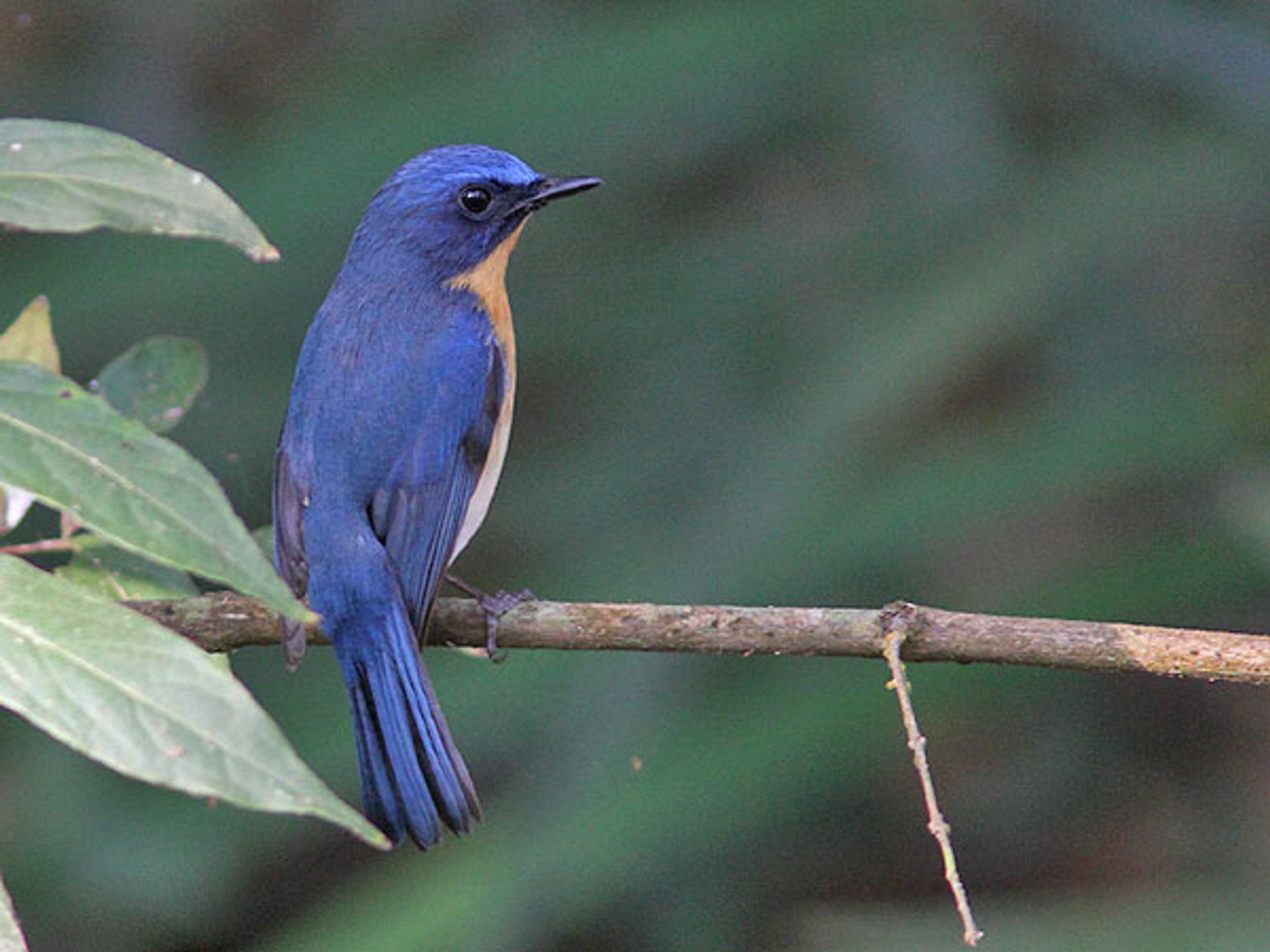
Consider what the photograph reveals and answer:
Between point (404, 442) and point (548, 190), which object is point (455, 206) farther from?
point (404, 442)

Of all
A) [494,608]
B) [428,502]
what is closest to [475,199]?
[428,502]

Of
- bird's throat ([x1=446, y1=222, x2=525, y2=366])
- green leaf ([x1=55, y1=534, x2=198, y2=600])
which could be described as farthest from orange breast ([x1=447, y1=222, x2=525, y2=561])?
green leaf ([x1=55, y1=534, x2=198, y2=600])

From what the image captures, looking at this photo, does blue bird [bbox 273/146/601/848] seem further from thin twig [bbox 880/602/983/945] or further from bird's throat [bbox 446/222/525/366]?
thin twig [bbox 880/602/983/945]

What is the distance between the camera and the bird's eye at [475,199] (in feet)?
12.0

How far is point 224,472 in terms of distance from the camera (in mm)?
5078

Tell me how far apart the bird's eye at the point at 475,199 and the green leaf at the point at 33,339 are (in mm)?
1346

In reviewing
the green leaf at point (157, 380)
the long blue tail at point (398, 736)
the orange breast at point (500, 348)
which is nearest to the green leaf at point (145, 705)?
the green leaf at point (157, 380)

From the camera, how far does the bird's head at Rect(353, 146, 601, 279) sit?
362 centimetres

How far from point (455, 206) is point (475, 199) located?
0.15 feet

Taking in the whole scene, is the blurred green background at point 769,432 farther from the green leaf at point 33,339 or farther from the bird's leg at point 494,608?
the green leaf at point 33,339

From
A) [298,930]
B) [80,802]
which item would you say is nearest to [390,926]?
[298,930]

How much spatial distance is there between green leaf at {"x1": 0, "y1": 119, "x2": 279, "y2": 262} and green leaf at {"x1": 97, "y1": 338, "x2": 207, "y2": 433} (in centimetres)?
90

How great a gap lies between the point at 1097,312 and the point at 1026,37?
3.03ft

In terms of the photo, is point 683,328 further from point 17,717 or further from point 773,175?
point 17,717
